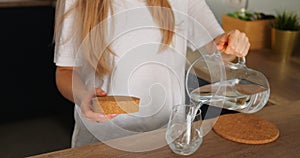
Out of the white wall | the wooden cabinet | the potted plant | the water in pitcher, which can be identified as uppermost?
the white wall

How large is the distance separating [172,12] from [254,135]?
339 millimetres

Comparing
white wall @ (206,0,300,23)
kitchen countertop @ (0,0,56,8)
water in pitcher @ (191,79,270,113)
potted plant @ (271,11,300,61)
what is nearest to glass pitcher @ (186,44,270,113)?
water in pitcher @ (191,79,270,113)

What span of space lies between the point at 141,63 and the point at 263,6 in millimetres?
1106

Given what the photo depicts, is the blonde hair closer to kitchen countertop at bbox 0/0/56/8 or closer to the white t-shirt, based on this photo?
the white t-shirt

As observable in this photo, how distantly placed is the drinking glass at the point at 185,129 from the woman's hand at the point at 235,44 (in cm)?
15

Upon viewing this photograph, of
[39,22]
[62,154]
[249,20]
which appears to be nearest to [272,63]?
[249,20]

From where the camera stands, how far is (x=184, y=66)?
3.26ft

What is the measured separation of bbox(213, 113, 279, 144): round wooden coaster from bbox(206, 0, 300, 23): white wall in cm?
92

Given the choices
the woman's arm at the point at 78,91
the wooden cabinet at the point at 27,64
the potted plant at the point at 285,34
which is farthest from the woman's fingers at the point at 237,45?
the wooden cabinet at the point at 27,64

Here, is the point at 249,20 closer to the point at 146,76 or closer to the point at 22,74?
the point at 146,76

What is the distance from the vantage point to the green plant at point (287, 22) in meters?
1.63

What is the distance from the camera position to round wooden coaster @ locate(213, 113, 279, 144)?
83cm

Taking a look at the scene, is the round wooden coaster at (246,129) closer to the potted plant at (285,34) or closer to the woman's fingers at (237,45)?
the woman's fingers at (237,45)

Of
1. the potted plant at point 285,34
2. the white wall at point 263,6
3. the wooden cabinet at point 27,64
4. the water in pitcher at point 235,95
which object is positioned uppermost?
the white wall at point 263,6
